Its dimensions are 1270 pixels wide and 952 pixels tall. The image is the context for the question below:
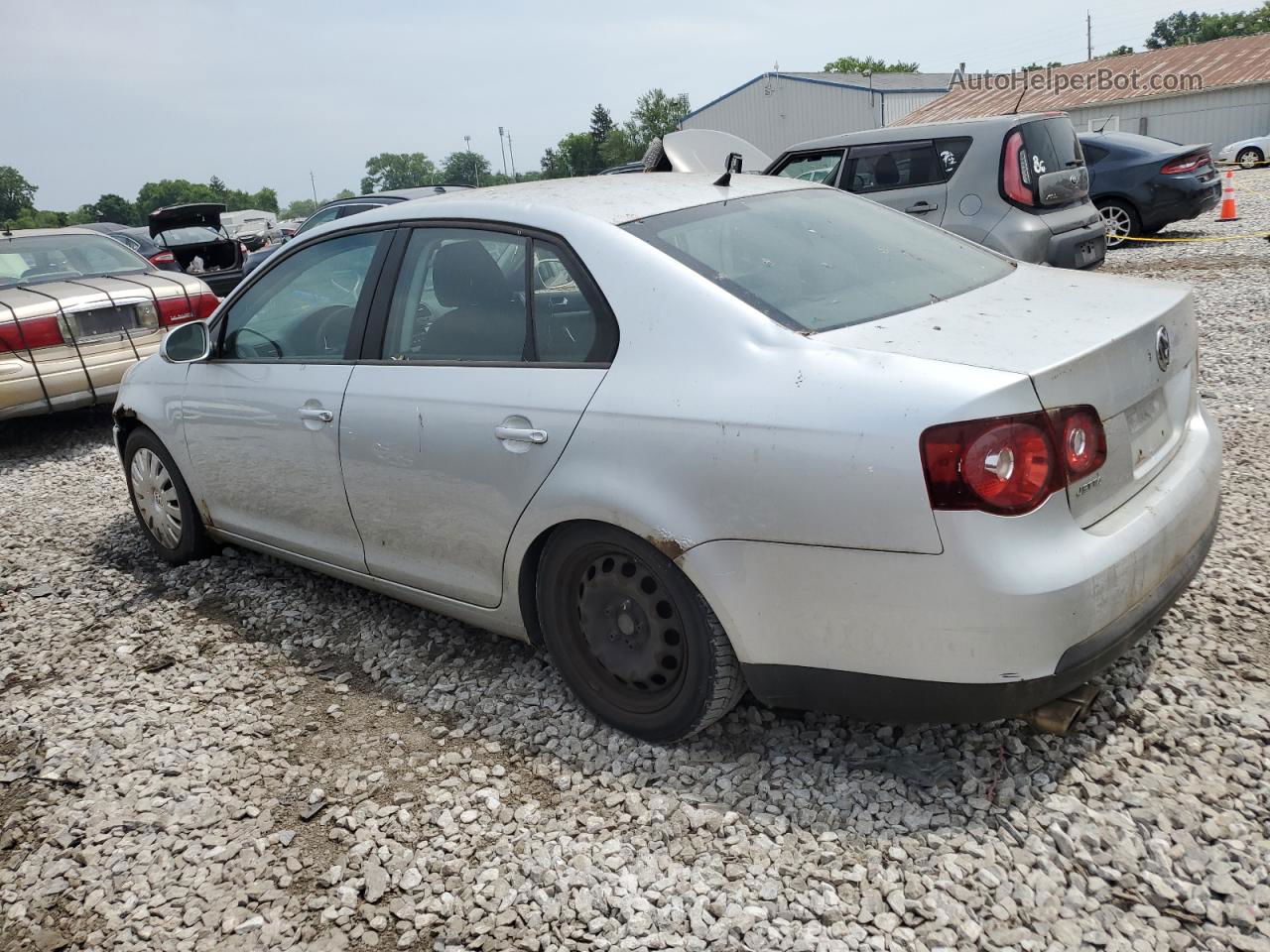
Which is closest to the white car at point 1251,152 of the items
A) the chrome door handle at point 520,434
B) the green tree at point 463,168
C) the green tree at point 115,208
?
the chrome door handle at point 520,434

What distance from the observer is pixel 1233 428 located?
5.24 meters

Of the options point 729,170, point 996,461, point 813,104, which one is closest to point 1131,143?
point 729,170

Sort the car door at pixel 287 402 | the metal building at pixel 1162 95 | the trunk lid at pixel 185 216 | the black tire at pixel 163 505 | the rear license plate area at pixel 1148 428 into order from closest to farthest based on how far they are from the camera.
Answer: the rear license plate area at pixel 1148 428, the car door at pixel 287 402, the black tire at pixel 163 505, the trunk lid at pixel 185 216, the metal building at pixel 1162 95

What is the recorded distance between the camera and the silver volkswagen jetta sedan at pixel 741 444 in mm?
2271

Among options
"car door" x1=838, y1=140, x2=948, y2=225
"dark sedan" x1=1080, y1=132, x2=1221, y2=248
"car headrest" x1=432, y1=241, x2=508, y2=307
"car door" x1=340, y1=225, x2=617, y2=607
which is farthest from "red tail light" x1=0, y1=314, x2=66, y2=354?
"dark sedan" x1=1080, y1=132, x2=1221, y2=248

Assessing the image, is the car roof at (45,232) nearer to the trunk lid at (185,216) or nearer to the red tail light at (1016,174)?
the trunk lid at (185,216)

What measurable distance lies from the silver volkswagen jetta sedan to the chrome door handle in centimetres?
1

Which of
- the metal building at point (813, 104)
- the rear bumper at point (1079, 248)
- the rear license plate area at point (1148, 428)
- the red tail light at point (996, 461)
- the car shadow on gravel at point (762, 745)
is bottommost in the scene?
the car shadow on gravel at point (762, 745)

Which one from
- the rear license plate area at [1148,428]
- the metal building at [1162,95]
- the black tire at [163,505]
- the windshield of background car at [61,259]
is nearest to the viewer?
the rear license plate area at [1148,428]

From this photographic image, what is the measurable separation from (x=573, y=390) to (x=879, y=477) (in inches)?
38.1

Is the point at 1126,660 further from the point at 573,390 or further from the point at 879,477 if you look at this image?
the point at 573,390

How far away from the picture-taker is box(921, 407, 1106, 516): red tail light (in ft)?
7.20

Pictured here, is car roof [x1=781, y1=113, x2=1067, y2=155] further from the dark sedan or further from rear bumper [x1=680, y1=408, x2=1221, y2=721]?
rear bumper [x1=680, y1=408, x2=1221, y2=721]

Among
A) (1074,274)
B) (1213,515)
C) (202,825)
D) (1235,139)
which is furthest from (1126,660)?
(1235,139)
